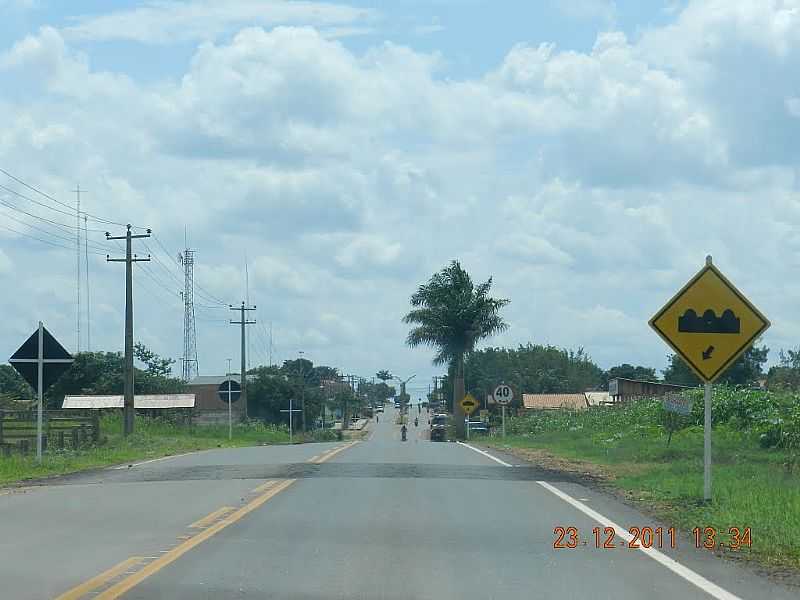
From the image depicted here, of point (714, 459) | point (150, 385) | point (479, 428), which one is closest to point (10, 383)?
point (150, 385)

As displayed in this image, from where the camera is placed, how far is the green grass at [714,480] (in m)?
13.4

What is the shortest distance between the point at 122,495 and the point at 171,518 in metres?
3.75

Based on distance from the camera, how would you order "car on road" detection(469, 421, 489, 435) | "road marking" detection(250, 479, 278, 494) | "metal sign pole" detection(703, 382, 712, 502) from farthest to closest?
"car on road" detection(469, 421, 489, 435) → "road marking" detection(250, 479, 278, 494) → "metal sign pole" detection(703, 382, 712, 502)

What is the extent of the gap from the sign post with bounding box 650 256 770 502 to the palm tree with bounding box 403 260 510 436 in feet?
188

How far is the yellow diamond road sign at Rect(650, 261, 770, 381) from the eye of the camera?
15.6 m

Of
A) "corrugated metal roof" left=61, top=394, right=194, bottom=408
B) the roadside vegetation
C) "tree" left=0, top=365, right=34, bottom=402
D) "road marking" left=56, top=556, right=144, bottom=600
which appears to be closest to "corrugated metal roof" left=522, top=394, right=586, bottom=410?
"corrugated metal roof" left=61, top=394, right=194, bottom=408

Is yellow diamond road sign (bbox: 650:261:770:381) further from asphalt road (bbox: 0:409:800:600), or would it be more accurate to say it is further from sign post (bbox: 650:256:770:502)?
asphalt road (bbox: 0:409:800:600)

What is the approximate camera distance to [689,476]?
20.8 metres

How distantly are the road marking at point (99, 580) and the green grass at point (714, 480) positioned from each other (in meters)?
6.45

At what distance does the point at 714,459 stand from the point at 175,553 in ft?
55.7

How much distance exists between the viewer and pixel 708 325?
1568 centimetres

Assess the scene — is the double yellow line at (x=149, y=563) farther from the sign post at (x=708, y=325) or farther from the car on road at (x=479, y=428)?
the car on road at (x=479, y=428)

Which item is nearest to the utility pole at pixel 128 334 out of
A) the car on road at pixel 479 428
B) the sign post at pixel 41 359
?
the sign post at pixel 41 359

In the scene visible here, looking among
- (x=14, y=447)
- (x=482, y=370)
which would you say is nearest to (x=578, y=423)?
(x=14, y=447)
